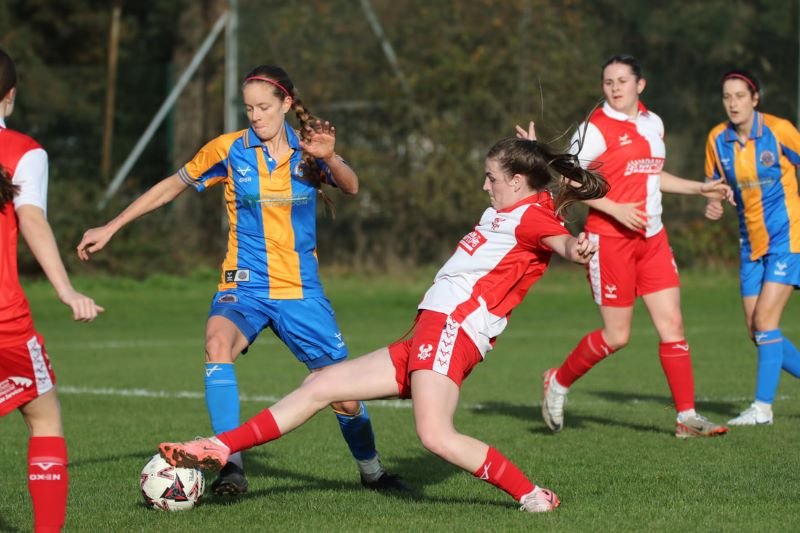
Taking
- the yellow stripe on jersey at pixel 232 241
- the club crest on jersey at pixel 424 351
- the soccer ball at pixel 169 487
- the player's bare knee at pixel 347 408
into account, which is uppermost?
the yellow stripe on jersey at pixel 232 241

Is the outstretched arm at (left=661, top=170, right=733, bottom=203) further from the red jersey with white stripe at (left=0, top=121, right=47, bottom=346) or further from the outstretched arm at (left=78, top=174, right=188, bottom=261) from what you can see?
the red jersey with white stripe at (left=0, top=121, right=47, bottom=346)

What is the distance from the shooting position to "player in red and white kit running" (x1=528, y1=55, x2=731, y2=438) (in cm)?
791

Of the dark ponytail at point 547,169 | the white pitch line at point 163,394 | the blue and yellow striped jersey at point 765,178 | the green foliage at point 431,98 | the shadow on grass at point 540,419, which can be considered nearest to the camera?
the dark ponytail at point 547,169

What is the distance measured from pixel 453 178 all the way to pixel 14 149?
1596cm

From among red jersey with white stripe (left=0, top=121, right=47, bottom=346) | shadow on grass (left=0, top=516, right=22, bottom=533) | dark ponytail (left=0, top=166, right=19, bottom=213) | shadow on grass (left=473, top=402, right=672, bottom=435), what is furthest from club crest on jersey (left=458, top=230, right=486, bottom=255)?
shadow on grass (left=473, top=402, right=672, bottom=435)

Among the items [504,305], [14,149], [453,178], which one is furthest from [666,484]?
[453,178]

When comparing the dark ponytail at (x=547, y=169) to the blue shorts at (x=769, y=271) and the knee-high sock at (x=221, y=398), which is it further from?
the blue shorts at (x=769, y=271)

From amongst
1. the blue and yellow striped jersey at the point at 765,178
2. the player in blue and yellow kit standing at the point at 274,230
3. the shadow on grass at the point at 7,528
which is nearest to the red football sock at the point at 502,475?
the player in blue and yellow kit standing at the point at 274,230

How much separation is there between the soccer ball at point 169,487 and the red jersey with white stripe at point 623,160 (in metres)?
3.35

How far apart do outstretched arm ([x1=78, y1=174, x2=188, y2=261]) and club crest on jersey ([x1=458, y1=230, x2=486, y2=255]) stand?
5.14ft

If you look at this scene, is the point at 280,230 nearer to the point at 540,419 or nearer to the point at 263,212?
the point at 263,212

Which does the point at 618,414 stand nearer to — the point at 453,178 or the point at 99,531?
the point at 99,531

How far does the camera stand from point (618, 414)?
890 centimetres

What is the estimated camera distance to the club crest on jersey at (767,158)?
8570mm
